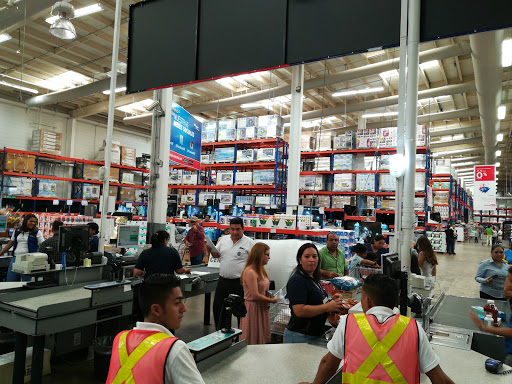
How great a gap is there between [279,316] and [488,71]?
29.0ft

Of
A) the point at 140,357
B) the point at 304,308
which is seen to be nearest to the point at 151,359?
the point at 140,357

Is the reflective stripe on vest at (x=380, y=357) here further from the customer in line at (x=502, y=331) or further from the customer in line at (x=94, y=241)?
the customer in line at (x=94, y=241)

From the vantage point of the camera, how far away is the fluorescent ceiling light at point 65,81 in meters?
14.0

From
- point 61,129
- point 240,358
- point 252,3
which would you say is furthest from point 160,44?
point 61,129

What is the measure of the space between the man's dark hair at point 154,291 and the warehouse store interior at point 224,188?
70 cm

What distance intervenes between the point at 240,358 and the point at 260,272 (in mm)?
1595

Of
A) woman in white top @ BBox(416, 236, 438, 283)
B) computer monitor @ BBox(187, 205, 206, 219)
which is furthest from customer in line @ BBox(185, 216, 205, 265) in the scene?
woman in white top @ BBox(416, 236, 438, 283)

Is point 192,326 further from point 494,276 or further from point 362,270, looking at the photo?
point 494,276

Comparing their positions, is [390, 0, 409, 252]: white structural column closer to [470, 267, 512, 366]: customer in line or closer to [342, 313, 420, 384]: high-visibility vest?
[470, 267, 512, 366]: customer in line

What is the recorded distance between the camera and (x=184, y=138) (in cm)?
772

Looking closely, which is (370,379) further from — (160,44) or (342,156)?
(342,156)

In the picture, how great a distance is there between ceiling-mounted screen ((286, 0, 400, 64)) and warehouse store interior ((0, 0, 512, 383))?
87cm

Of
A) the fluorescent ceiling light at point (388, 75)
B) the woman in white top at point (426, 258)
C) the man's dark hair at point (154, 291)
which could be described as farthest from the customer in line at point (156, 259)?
the fluorescent ceiling light at point (388, 75)

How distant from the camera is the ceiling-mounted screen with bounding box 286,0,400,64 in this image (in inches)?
175
